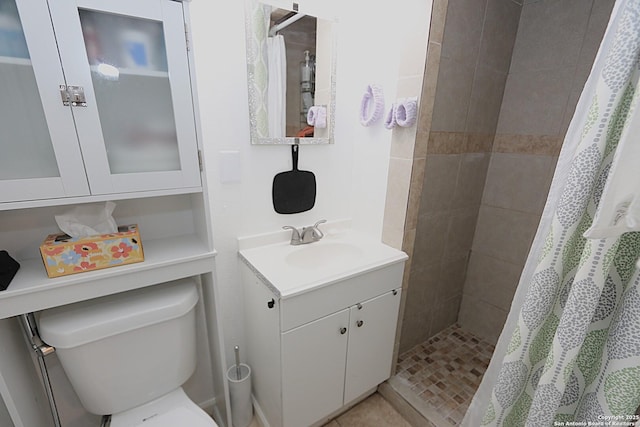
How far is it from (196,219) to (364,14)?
1.26 m

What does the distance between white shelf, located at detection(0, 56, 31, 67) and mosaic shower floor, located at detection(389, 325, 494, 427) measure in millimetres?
1955

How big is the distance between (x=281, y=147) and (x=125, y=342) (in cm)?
98

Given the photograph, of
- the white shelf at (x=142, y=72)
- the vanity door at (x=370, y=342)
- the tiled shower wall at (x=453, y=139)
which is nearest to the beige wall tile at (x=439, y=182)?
the tiled shower wall at (x=453, y=139)

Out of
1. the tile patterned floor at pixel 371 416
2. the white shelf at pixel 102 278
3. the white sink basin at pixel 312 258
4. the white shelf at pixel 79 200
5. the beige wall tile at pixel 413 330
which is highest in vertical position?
the white shelf at pixel 79 200

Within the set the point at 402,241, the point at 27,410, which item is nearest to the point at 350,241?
the point at 402,241

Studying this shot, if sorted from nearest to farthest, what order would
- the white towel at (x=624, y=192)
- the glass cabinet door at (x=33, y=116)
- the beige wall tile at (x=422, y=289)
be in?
the white towel at (x=624, y=192) → the glass cabinet door at (x=33, y=116) → the beige wall tile at (x=422, y=289)

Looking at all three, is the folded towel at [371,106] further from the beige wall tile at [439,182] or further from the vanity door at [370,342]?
the vanity door at [370,342]

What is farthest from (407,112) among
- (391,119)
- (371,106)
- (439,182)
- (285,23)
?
(285,23)

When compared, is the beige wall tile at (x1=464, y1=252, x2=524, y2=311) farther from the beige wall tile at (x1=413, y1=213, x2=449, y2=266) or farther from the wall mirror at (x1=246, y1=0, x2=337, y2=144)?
Result: the wall mirror at (x1=246, y1=0, x2=337, y2=144)

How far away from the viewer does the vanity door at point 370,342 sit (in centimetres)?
131

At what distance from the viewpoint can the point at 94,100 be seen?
0.78 metres

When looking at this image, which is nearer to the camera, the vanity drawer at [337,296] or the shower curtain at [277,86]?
the vanity drawer at [337,296]

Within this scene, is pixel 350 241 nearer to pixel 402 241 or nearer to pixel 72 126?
pixel 402 241

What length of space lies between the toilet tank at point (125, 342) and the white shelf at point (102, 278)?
10 centimetres
